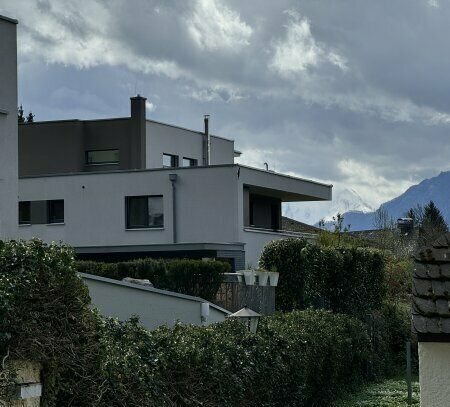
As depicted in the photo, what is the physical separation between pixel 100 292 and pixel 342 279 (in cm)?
1104

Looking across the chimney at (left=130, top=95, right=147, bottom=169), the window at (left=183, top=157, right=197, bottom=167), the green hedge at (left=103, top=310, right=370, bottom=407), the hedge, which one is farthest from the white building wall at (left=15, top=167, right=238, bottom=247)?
the hedge

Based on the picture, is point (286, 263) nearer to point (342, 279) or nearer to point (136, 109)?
point (342, 279)

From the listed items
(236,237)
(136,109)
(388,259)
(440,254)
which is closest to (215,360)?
(440,254)

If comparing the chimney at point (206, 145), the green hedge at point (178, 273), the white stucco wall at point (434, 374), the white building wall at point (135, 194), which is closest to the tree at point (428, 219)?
the chimney at point (206, 145)

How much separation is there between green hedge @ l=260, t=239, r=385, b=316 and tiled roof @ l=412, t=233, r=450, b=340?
1586 centimetres

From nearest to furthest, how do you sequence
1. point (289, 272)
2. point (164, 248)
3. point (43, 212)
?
point (289, 272) < point (164, 248) < point (43, 212)

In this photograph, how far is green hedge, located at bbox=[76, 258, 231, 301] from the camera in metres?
29.8

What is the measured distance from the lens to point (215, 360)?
558 inches

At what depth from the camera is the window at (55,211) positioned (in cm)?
4706

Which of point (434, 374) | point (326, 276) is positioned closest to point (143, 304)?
point (326, 276)

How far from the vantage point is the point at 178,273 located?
3014 centimetres

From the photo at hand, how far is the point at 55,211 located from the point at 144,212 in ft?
14.8

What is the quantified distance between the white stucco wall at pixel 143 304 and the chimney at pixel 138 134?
1232 inches

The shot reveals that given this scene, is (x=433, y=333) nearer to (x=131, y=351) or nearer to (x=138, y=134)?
(x=131, y=351)
